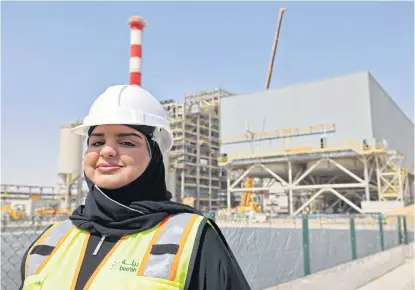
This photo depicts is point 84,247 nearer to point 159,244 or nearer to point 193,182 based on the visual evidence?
point 159,244

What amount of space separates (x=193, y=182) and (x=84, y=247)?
135 ft

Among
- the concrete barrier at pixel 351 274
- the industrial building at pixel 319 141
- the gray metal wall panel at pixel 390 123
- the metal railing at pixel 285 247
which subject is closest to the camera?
the metal railing at pixel 285 247

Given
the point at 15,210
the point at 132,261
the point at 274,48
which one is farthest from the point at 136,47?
the point at 274,48

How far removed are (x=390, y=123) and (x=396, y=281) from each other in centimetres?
3148

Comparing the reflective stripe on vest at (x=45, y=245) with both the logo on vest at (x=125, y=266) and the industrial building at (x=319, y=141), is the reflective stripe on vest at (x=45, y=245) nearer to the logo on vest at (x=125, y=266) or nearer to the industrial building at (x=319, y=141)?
the logo on vest at (x=125, y=266)

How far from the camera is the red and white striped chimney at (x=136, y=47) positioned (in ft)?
49.8

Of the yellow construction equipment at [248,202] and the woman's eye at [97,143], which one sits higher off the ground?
the woman's eye at [97,143]

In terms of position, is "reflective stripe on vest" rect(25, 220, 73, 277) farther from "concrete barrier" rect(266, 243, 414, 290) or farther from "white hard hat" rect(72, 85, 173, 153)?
"concrete barrier" rect(266, 243, 414, 290)

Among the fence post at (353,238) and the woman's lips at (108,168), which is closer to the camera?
the woman's lips at (108,168)

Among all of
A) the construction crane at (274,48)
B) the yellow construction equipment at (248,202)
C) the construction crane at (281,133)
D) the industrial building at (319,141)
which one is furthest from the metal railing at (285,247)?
the construction crane at (274,48)

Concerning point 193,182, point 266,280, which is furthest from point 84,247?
point 193,182

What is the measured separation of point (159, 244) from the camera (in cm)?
122

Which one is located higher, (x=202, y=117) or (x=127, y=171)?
(x=202, y=117)

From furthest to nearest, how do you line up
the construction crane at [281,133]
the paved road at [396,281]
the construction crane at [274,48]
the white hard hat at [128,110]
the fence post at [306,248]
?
1. the construction crane at [274,48]
2. the construction crane at [281,133]
3. the paved road at [396,281]
4. the fence post at [306,248]
5. the white hard hat at [128,110]
